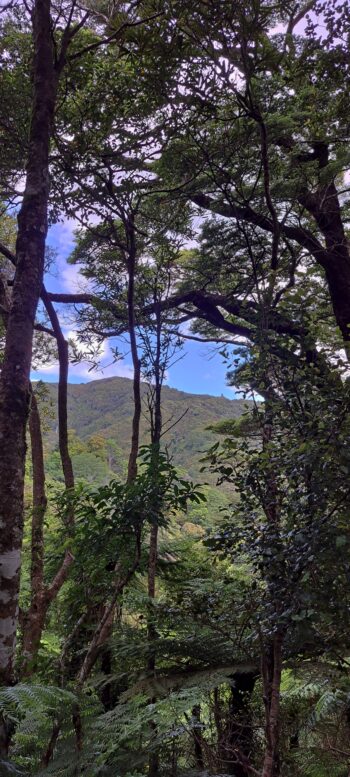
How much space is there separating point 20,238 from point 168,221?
3136mm

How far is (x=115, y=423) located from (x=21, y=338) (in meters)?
33.3

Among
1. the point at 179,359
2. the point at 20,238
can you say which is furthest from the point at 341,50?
the point at 20,238

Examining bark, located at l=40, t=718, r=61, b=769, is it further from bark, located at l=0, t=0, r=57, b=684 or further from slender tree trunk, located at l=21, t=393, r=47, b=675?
slender tree trunk, located at l=21, t=393, r=47, b=675

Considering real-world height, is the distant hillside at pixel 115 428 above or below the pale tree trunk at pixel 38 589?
above

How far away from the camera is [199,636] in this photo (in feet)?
10.3

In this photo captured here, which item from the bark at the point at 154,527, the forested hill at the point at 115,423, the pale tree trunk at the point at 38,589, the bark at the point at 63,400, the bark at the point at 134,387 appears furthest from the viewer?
the forested hill at the point at 115,423

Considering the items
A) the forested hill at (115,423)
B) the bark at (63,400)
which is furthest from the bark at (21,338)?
the forested hill at (115,423)

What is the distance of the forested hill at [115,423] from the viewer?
17.3m

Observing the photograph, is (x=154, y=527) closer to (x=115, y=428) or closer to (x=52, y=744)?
(x=52, y=744)

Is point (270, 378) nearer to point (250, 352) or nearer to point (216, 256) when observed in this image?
point (250, 352)

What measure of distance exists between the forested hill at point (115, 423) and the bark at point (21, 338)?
13.2m

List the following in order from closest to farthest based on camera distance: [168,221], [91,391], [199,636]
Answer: [199,636]
[168,221]
[91,391]

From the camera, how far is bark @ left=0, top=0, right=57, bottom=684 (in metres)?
1.99

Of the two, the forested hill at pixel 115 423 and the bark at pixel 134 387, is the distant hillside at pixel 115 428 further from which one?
the bark at pixel 134 387
